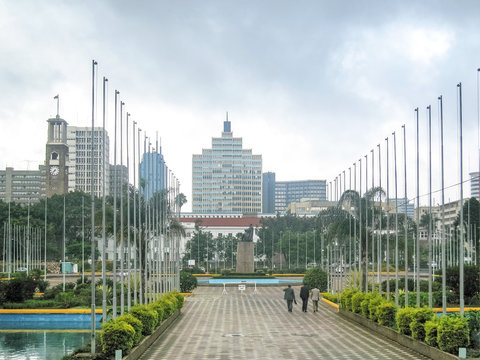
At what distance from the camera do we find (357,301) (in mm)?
24891

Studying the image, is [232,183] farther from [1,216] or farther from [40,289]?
[40,289]

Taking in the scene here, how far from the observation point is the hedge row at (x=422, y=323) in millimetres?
14625

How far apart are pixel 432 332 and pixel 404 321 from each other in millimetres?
2522

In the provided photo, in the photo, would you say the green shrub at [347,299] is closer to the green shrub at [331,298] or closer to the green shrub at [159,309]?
the green shrub at [331,298]

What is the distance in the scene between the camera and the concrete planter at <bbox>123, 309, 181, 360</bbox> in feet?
50.5

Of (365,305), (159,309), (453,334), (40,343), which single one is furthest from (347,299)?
(453,334)

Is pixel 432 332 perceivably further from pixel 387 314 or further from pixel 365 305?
pixel 365 305

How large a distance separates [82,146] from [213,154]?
125 feet

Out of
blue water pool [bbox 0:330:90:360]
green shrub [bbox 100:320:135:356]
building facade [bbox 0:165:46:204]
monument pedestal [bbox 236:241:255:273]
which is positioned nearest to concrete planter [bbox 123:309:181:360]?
green shrub [bbox 100:320:135:356]

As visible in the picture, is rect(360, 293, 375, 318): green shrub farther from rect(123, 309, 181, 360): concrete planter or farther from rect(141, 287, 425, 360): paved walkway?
rect(123, 309, 181, 360): concrete planter

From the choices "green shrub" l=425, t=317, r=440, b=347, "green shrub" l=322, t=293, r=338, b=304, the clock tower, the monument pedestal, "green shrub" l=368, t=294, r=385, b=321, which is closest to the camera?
"green shrub" l=425, t=317, r=440, b=347

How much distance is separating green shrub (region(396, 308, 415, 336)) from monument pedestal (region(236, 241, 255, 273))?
44579 mm

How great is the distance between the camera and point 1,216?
7706cm

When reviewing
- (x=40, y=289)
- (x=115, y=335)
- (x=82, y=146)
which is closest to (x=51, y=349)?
(x=115, y=335)
